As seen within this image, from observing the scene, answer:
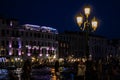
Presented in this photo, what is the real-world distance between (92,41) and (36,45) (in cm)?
4279

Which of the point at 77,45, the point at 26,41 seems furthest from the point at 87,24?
the point at 77,45

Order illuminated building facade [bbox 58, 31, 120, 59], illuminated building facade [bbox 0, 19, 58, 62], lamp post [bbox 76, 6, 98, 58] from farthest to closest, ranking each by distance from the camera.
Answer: illuminated building facade [bbox 58, 31, 120, 59]
illuminated building facade [bbox 0, 19, 58, 62]
lamp post [bbox 76, 6, 98, 58]

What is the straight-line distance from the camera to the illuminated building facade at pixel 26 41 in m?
93.2

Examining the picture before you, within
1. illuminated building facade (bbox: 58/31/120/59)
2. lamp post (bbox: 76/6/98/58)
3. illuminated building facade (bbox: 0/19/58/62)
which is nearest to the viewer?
lamp post (bbox: 76/6/98/58)

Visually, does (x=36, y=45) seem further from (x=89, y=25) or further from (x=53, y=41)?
(x=89, y=25)

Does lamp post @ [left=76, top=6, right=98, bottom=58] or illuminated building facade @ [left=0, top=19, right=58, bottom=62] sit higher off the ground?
lamp post @ [left=76, top=6, right=98, bottom=58]

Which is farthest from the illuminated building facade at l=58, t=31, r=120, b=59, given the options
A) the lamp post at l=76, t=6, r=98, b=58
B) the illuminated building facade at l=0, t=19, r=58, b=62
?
the lamp post at l=76, t=6, r=98, b=58

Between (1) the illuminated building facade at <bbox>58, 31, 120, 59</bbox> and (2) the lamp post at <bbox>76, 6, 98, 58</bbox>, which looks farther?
(1) the illuminated building facade at <bbox>58, 31, 120, 59</bbox>

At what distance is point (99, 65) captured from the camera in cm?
2566

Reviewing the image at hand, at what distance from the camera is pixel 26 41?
101812mm

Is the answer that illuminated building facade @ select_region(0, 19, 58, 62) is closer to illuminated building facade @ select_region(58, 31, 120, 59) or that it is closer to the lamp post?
illuminated building facade @ select_region(58, 31, 120, 59)

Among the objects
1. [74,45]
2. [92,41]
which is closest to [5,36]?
[74,45]

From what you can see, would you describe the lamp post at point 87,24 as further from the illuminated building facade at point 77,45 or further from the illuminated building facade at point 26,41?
the illuminated building facade at point 77,45

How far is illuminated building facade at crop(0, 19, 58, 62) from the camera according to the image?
306 feet
